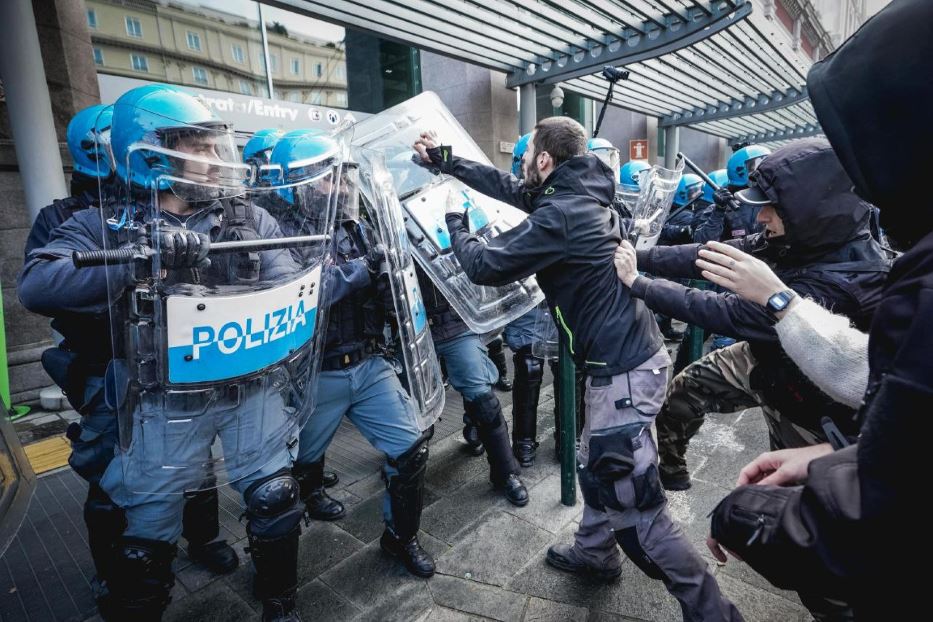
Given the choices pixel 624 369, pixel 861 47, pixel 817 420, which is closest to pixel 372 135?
pixel 624 369

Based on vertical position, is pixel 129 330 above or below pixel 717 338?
above

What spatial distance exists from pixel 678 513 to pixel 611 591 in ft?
2.65

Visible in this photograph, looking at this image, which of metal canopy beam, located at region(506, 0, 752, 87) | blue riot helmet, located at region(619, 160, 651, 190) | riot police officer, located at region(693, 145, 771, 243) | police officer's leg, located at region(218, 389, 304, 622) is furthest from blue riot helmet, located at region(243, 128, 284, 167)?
metal canopy beam, located at region(506, 0, 752, 87)

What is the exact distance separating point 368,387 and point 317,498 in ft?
3.20

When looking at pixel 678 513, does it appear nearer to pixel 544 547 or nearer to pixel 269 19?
pixel 544 547

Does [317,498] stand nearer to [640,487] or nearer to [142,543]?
[142,543]

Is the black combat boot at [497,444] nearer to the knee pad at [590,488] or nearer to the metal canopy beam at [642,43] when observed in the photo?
the knee pad at [590,488]

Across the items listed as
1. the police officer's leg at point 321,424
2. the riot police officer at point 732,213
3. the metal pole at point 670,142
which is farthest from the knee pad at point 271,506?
the metal pole at point 670,142

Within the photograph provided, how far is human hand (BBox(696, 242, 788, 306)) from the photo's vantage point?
156 centimetres

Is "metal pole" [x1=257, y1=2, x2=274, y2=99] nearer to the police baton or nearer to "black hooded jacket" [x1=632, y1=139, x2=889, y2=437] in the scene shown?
the police baton

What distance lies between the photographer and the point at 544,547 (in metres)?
2.55

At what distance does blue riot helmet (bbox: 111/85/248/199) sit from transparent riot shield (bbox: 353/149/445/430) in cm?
65

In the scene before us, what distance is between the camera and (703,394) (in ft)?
8.48

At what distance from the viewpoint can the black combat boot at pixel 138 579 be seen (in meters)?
1.72
